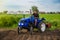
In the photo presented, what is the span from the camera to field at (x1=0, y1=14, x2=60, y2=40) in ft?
8.98

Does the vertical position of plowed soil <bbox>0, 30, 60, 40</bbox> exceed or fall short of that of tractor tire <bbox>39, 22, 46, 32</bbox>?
it falls short

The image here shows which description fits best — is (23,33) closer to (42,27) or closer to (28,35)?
(28,35)

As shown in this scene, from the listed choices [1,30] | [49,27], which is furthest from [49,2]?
[1,30]

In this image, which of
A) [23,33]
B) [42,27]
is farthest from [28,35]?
[42,27]

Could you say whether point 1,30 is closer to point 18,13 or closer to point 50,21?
point 18,13

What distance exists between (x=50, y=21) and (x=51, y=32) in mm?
142

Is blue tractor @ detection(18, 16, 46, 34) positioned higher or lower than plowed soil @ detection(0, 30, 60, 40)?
higher

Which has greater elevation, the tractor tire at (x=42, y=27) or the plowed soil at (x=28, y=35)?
the tractor tire at (x=42, y=27)

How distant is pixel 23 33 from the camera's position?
2773 millimetres

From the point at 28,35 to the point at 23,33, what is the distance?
0.23ft

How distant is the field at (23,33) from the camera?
8.98 feet

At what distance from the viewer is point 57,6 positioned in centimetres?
277

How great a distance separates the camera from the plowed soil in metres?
2.73

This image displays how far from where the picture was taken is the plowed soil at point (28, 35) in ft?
8.96
